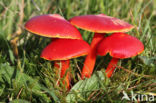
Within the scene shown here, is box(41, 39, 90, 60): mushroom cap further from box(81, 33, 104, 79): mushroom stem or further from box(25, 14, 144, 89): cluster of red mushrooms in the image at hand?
box(81, 33, 104, 79): mushroom stem

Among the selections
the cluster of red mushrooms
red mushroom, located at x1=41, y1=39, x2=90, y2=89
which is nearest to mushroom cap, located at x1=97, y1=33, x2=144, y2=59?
the cluster of red mushrooms

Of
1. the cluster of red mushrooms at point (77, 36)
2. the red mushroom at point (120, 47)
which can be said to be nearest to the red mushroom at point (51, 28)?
the cluster of red mushrooms at point (77, 36)

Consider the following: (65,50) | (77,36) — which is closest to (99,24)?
(77,36)

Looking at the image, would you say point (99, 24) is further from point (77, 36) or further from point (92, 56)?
point (92, 56)

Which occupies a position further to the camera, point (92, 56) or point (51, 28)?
point (92, 56)

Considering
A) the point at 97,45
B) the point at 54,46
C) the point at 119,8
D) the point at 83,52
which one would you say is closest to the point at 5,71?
the point at 54,46

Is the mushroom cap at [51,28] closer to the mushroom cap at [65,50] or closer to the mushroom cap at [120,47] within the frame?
the mushroom cap at [65,50]
